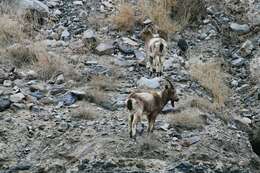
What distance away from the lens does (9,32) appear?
12.6m

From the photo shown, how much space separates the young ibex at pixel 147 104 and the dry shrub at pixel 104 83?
54.3 inches

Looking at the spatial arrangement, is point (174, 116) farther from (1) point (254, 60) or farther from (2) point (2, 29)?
(2) point (2, 29)

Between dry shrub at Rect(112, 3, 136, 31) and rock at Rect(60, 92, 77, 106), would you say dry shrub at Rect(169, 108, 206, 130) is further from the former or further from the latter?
dry shrub at Rect(112, 3, 136, 31)

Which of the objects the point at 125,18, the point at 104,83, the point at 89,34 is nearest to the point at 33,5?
the point at 89,34

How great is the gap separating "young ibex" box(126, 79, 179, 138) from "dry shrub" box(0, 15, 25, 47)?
3835 mm

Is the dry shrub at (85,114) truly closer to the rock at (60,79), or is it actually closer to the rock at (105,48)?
the rock at (60,79)

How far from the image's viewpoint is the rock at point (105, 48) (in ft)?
40.1

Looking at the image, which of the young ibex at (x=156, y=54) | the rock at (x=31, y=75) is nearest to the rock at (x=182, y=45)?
the young ibex at (x=156, y=54)

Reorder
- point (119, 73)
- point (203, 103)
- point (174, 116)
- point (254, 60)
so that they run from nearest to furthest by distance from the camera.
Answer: point (174, 116)
point (203, 103)
point (119, 73)
point (254, 60)

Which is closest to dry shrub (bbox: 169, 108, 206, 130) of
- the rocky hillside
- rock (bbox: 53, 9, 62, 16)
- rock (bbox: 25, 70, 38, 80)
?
the rocky hillside

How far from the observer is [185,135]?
962cm

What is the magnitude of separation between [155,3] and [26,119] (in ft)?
16.5

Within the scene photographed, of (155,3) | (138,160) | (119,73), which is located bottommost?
(138,160)

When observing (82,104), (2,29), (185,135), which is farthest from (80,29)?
(185,135)
